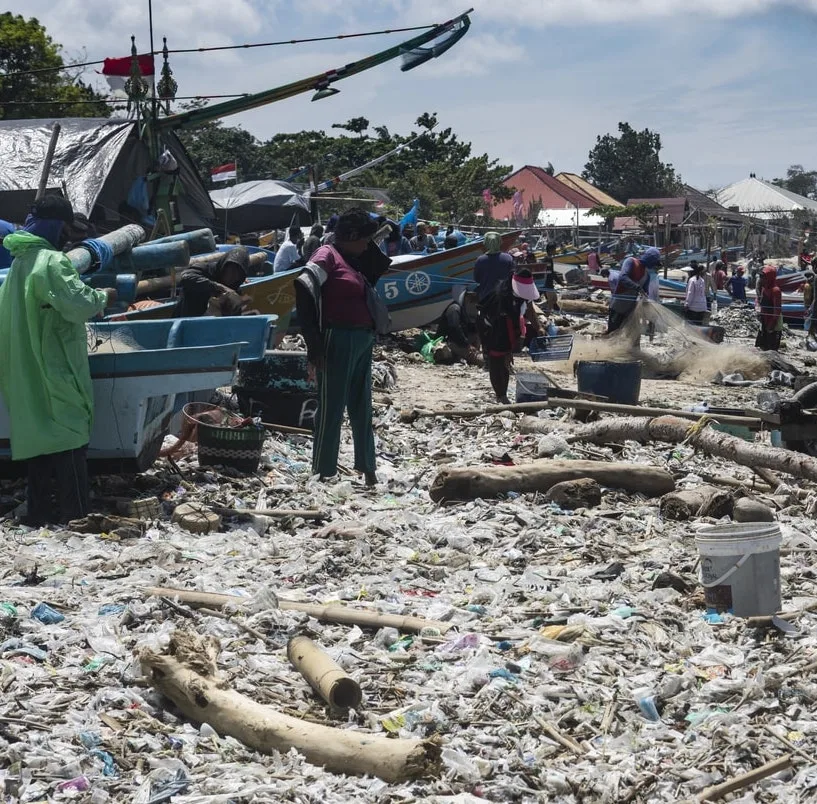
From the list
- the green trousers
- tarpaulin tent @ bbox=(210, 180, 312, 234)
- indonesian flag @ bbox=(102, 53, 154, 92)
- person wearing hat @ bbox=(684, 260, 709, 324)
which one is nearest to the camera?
the green trousers

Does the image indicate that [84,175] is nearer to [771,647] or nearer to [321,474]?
[321,474]

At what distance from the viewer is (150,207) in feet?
57.1

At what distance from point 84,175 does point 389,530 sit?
11.0 metres

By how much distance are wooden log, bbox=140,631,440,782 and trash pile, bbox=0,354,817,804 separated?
2 centimetres

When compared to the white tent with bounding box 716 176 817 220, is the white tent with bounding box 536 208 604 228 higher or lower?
lower

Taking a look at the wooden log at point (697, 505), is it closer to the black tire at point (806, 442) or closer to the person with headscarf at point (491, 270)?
the black tire at point (806, 442)

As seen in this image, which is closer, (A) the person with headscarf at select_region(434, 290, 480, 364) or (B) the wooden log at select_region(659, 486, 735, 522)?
(B) the wooden log at select_region(659, 486, 735, 522)

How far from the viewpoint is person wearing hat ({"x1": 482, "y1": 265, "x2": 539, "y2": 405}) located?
1148 centimetres

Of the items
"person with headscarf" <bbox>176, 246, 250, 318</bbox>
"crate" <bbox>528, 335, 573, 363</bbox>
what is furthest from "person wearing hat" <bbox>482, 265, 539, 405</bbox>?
"crate" <bbox>528, 335, 573, 363</bbox>

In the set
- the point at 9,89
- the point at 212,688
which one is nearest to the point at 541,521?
the point at 212,688

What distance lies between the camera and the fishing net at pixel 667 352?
1599cm

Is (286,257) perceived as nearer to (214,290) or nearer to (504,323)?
(504,323)

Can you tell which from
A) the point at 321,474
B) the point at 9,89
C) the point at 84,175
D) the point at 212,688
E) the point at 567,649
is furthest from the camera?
the point at 9,89

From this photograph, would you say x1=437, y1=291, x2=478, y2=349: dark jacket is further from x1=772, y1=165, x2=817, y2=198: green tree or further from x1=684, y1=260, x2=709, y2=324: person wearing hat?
x1=772, y1=165, x2=817, y2=198: green tree
